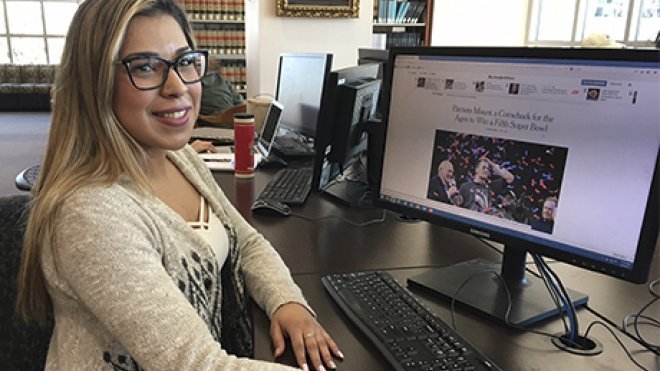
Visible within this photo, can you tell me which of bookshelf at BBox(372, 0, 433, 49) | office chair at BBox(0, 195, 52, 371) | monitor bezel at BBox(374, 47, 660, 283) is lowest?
office chair at BBox(0, 195, 52, 371)

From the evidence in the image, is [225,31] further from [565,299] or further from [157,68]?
[565,299]

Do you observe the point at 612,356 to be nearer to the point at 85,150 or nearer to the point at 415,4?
the point at 85,150

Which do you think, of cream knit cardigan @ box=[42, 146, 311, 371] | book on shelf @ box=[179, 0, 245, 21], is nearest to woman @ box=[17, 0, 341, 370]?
cream knit cardigan @ box=[42, 146, 311, 371]

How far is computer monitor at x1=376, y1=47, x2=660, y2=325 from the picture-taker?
84 centimetres

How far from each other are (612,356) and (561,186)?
28cm

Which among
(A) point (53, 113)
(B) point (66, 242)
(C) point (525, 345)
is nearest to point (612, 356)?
(C) point (525, 345)

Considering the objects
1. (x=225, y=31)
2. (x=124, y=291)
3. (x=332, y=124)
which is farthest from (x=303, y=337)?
(x=225, y=31)

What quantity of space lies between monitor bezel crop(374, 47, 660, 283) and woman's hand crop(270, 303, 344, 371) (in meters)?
0.35

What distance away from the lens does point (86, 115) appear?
881 millimetres

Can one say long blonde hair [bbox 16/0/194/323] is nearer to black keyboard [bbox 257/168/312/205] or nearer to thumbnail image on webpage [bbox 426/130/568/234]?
thumbnail image on webpage [bbox 426/130/568/234]

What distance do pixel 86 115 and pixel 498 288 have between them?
82cm

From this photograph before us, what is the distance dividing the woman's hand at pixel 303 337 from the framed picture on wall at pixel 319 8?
3.59 m

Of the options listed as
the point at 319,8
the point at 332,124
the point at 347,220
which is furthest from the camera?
the point at 319,8

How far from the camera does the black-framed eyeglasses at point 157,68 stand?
903 mm
